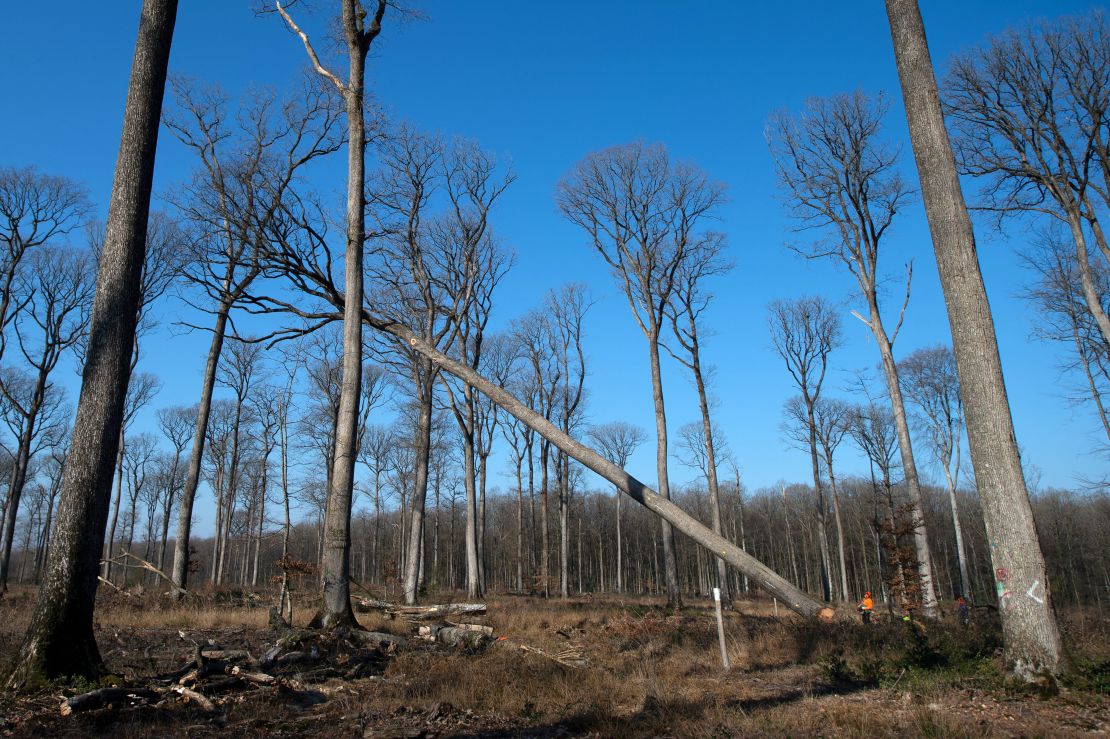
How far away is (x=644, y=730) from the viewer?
553cm

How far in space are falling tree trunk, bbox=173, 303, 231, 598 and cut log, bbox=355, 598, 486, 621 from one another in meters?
5.14

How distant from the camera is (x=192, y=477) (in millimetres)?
16938

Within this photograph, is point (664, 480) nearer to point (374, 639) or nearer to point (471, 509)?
point (471, 509)

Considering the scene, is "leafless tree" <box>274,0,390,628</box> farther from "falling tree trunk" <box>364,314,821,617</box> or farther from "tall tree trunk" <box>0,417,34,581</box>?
"tall tree trunk" <box>0,417,34,581</box>

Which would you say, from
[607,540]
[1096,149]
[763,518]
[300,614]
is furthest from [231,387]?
[763,518]

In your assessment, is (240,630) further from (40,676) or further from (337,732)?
(337,732)

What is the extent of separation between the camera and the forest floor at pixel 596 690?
208 inches

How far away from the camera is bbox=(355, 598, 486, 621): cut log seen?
A: 13203 millimetres

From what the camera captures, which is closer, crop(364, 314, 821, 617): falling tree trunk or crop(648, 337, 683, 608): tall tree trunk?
crop(364, 314, 821, 617): falling tree trunk

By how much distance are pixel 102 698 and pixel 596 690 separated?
15.5ft

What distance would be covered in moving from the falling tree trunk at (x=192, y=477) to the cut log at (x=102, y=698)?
1094 centimetres

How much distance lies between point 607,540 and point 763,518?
1689 cm

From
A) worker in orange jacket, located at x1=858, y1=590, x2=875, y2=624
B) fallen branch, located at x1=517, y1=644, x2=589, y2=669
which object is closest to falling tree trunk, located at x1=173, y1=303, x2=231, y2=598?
fallen branch, located at x1=517, y1=644, x2=589, y2=669

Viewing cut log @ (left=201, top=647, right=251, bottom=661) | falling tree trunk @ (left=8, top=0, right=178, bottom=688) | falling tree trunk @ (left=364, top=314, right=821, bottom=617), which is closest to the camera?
falling tree trunk @ (left=8, top=0, right=178, bottom=688)
